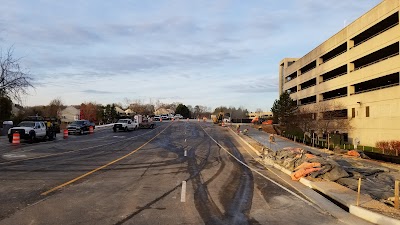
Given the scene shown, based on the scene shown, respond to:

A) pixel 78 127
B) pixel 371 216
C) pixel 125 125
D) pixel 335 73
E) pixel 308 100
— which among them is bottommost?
pixel 371 216

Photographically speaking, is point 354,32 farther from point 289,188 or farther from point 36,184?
point 36,184

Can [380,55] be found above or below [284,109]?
above

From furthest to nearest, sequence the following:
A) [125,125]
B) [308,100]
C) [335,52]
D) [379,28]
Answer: [308,100], [335,52], [125,125], [379,28]

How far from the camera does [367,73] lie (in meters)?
45.7

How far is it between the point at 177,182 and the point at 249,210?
14.7 ft

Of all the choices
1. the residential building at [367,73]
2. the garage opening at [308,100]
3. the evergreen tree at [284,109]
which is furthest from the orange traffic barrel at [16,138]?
the garage opening at [308,100]

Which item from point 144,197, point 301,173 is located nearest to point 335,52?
point 301,173

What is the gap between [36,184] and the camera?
11766 millimetres

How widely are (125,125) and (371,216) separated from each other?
4833cm

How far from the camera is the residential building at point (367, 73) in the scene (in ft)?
131

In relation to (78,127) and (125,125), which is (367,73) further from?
(78,127)

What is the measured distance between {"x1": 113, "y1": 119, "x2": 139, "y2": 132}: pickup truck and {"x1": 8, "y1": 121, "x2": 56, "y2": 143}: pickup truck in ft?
54.6

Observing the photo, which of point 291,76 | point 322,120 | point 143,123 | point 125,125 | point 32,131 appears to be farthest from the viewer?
point 291,76

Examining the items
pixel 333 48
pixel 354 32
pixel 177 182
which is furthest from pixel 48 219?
pixel 333 48
